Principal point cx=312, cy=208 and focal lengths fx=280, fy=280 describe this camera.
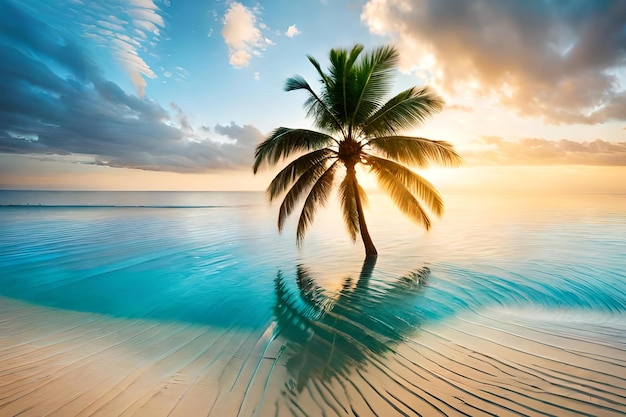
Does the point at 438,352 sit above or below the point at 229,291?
above

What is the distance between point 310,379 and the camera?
4164 millimetres

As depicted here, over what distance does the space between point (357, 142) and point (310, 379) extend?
890 centimetres

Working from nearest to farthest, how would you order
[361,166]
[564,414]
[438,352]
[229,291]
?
[564,414] < [438,352] < [229,291] < [361,166]

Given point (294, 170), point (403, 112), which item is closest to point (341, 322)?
point (294, 170)

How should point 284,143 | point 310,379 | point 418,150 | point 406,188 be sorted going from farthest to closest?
point 406,188 → point 284,143 → point 418,150 → point 310,379

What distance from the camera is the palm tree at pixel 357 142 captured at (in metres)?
10.4

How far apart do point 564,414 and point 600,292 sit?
7.63 m

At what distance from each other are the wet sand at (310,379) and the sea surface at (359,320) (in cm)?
3

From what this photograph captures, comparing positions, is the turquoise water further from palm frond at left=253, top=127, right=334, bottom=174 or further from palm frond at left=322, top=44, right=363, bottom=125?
palm frond at left=322, top=44, right=363, bottom=125

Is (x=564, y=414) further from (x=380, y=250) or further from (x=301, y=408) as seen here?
(x=380, y=250)

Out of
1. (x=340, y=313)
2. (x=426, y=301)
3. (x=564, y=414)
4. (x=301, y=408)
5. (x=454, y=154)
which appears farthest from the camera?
(x=454, y=154)

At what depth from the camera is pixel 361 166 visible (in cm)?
1175

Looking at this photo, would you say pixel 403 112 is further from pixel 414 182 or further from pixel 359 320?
pixel 359 320

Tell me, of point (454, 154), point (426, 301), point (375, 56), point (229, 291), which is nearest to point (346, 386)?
point (426, 301)
